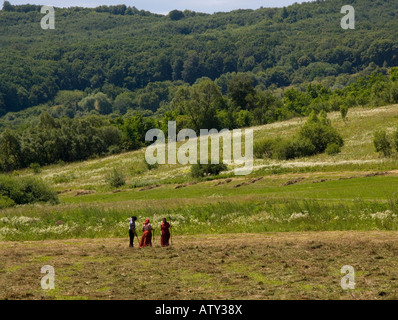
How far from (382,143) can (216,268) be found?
5361 cm

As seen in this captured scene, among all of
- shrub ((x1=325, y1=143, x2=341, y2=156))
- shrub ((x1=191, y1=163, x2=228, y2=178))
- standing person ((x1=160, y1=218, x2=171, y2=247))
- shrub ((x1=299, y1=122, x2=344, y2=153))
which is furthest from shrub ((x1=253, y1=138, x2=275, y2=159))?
standing person ((x1=160, y1=218, x2=171, y2=247))

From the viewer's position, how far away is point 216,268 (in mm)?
22234

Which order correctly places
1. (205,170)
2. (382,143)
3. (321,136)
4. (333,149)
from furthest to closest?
1. (321,136)
2. (333,149)
3. (205,170)
4. (382,143)

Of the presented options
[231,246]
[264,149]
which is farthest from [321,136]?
[231,246]

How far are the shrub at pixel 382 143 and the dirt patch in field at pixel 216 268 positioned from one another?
4326cm

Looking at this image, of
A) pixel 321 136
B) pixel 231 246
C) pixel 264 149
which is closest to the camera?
pixel 231 246

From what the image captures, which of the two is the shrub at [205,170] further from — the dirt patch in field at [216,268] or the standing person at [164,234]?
the standing person at [164,234]

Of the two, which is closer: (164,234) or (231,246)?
(231,246)

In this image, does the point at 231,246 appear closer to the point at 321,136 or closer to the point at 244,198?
the point at 244,198

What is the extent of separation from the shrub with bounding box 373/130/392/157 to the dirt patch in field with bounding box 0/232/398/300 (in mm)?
43265

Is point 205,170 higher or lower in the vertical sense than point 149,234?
lower

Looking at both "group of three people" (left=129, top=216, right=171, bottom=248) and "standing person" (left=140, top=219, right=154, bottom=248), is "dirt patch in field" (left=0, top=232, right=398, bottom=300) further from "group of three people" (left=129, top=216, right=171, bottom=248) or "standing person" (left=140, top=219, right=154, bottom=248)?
"standing person" (left=140, top=219, right=154, bottom=248)

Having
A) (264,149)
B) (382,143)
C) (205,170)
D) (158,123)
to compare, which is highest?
(158,123)

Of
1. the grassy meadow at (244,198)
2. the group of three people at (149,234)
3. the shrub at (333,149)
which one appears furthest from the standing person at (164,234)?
the shrub at (333,149)
